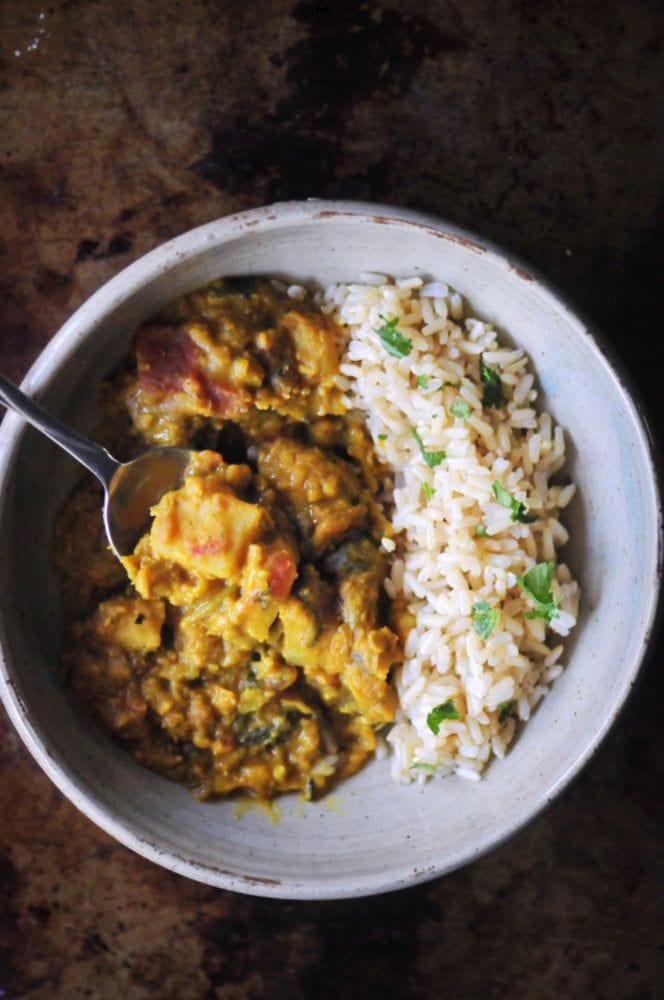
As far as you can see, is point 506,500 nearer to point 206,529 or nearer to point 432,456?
point 432,456

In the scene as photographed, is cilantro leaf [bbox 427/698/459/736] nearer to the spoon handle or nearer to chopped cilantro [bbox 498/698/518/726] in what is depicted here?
chopped cilantro [bbox 498/698/518/726]

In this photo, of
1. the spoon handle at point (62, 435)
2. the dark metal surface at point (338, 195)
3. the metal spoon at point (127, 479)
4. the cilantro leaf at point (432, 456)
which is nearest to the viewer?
the spoon handle at point (62, 435)

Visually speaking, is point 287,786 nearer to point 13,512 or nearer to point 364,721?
point 364,721

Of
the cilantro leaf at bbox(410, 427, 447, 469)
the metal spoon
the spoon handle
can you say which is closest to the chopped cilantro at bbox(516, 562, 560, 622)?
the cilantro leaf at bbox(410, 427, 447, 469)

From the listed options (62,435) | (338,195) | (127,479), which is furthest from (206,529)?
(338,195)

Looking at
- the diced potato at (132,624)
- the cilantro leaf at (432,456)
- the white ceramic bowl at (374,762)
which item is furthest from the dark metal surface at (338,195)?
the cilantro leaf at (432,456)

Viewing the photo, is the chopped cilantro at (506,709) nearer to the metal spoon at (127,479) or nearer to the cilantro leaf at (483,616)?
the cilantro leaf at (483,616)
